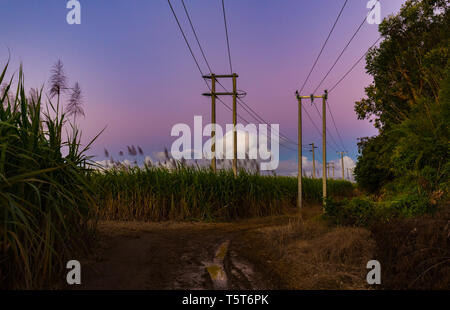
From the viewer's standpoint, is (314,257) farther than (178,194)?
No

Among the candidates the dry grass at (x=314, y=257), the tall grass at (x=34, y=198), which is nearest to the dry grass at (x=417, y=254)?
the dry grass at (x=314, y=257)

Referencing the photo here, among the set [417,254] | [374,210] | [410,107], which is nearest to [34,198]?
[417,254]

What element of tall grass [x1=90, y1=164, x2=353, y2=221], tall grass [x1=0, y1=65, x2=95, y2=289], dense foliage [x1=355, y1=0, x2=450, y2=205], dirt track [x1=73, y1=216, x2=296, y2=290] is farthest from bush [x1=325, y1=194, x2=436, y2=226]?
tall grass [x1=0, y1=65, x2=95, y2=289]

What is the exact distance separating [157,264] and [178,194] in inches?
273

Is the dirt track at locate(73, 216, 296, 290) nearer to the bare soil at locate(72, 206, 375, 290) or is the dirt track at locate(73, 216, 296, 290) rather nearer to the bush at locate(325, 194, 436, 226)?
the bare soil at locate(72, 206, 375, 290)

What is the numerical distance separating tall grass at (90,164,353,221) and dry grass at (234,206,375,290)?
4.44 m

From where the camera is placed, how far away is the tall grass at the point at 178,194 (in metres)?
12.3

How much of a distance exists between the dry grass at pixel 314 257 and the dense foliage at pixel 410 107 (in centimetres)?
337

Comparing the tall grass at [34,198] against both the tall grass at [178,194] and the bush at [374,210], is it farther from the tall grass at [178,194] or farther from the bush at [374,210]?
the bush at [374,210]

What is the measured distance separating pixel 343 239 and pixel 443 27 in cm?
2053

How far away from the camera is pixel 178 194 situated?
13.0 meters

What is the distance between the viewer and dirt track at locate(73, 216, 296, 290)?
16.8ft

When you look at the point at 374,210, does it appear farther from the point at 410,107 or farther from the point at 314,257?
the point at 410,107
